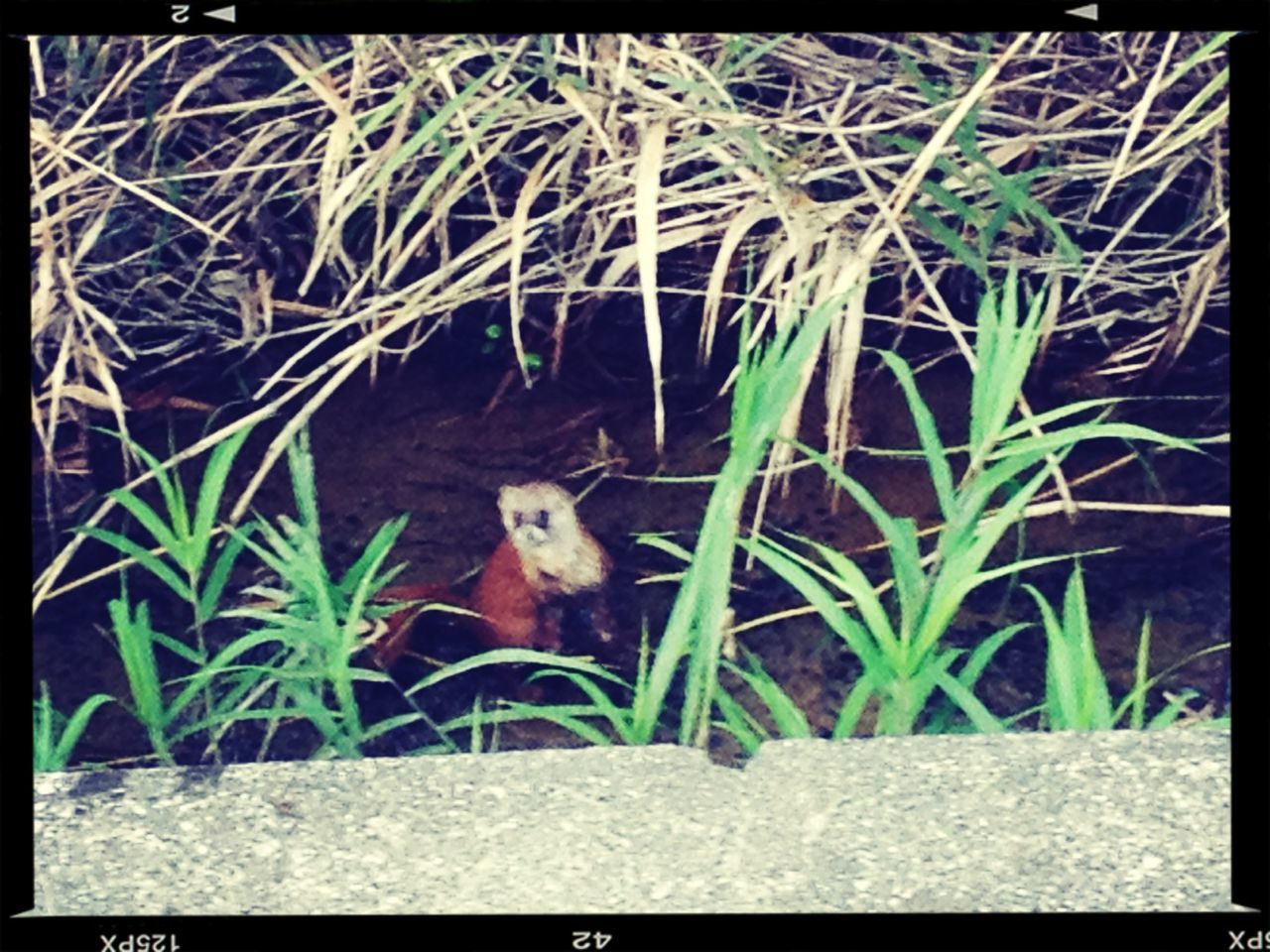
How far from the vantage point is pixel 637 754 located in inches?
66.9

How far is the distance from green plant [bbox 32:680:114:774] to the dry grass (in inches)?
7.3

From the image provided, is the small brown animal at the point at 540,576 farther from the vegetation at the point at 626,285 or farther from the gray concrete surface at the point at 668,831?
the gray concrete surface at the point at 668,831

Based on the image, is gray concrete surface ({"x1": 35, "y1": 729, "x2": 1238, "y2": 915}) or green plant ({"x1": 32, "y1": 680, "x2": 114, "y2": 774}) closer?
gray concrete surface ({"x1": 35, "y1": 729, "x2": 1238, "y2": 915})

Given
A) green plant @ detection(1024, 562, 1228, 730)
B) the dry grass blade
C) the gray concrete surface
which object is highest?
the dry grass blade

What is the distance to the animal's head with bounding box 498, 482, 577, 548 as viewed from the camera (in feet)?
5.58

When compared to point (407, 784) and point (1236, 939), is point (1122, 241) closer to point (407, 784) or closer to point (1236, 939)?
point (1236, 939)

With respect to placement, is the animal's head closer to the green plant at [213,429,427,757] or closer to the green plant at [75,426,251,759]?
the green plant at [213,429,427,757]

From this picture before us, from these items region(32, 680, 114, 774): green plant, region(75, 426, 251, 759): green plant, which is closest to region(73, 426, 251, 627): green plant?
region(75, 426, 251, 759): green plant

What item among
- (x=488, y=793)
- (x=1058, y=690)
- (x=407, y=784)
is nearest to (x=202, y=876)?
(x=407, y=784)

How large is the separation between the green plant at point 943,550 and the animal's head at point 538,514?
0.27 meters

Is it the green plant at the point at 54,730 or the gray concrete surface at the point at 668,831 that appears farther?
the green plant at the point at 54,730

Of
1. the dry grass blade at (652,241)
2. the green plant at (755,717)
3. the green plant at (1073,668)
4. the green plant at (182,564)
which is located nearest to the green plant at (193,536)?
the green plant at (182,564)

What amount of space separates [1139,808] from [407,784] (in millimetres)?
1047

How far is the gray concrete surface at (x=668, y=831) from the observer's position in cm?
161
